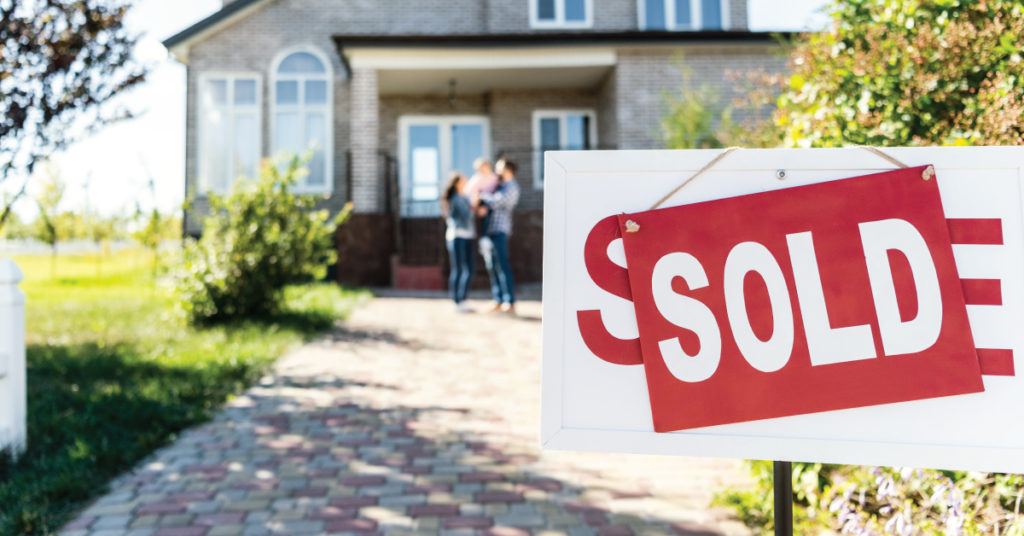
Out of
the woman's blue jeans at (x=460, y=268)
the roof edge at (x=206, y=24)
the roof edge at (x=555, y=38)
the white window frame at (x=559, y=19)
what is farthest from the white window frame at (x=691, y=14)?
the woman's blue jeans at (x=460, y=268)

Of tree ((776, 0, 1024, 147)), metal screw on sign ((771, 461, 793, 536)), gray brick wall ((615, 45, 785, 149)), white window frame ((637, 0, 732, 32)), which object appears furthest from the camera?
white window frame ((637, 0, 732, 32))

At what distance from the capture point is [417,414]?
5.02 metres

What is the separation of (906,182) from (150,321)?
918 cm

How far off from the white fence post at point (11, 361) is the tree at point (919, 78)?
12.6 ft

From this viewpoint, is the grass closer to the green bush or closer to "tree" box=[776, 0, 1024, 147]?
the green bush

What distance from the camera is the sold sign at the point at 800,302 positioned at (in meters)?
1.50

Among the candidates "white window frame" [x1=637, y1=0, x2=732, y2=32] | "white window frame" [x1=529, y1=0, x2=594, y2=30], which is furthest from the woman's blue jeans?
"white window frame" [x1=637, y1=0, x2=732, y2=32]

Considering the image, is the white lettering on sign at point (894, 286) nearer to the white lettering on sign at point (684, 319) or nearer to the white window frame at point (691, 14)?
the white lettering on sign at point (684, 319)

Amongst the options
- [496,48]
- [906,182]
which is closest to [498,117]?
[496,48]

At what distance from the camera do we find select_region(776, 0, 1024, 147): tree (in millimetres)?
2684

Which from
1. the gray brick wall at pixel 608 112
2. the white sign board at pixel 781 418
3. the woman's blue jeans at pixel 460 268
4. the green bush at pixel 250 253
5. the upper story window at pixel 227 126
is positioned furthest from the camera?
the upper story window at pixel 227 126

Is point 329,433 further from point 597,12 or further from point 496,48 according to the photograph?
point 597,12

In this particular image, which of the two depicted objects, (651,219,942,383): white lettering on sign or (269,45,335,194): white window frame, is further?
(269,45,335,194): white window frame

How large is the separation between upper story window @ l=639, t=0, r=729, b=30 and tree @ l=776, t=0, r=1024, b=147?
556 inches
